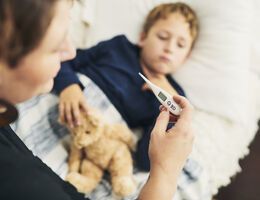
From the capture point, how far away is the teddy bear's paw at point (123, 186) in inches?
40.5

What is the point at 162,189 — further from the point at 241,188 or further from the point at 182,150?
A: the point at 241,188

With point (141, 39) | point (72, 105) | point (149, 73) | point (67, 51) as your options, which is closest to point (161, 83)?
point (149, 73)

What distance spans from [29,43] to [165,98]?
1.13 feet

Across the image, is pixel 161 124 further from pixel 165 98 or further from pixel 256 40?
pixel 256 40

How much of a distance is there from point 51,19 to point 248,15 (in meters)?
0.90

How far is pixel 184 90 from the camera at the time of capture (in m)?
1.29

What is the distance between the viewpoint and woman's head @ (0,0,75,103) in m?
0.50

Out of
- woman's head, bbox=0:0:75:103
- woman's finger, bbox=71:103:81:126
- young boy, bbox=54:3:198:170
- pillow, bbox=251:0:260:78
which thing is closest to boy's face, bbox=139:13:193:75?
young boy, bbox=54:3:198:170

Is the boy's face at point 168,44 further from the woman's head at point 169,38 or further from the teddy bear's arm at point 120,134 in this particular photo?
the teddy bear's arm at point 120,134

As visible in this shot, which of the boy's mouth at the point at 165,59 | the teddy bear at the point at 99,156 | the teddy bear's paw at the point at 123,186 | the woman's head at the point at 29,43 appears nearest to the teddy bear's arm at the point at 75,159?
the teddy bear at the point at 99,156

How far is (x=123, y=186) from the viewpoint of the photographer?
1.03m

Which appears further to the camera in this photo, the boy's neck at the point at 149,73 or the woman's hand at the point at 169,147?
the boy's neck at the point at 149,73

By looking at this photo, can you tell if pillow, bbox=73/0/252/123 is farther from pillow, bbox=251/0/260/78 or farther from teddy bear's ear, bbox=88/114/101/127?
teddy bear's ear, bbox=88/114/101/127

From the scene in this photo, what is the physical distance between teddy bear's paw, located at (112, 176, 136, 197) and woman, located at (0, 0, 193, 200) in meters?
0.25
